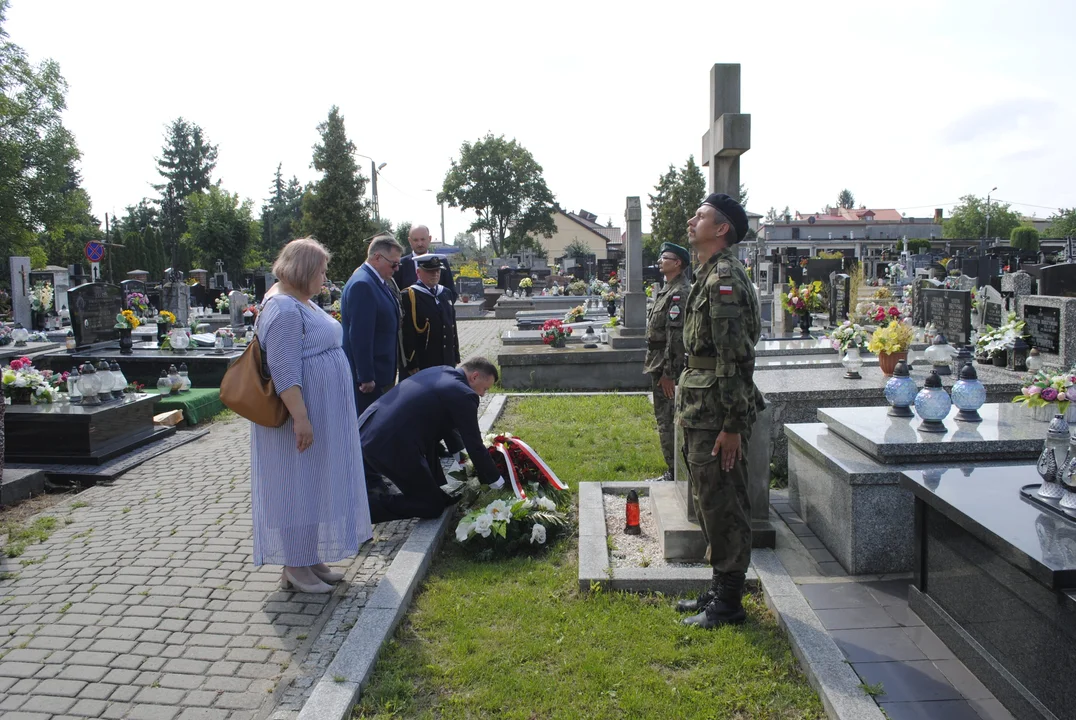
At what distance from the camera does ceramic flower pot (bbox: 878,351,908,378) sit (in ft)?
20.4

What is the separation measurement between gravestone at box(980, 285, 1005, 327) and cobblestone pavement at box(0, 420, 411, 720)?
7.41 metres

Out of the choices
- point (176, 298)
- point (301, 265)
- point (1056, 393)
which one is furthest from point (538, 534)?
point (176, 298)

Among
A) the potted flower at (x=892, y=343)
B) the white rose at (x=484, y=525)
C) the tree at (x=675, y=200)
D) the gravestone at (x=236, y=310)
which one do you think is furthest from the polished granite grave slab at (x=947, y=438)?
the tree at (x=675, y=200)

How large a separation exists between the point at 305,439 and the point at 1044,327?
6251 millimetres

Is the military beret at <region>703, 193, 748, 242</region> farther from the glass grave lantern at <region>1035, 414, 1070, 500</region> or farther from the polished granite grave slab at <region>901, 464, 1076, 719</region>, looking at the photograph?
the glass grave lantern at <region>1035, 414, 1070, 500</region>

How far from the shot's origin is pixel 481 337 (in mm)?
18469

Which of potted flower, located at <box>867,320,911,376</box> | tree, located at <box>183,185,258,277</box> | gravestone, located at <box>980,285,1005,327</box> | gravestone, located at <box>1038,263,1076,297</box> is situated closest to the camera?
potted flower, located at <box>867,320,911,376</box>

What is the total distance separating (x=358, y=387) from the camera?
5.68 metres

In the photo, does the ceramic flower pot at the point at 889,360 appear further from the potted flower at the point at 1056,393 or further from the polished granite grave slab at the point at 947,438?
the potted flower at the point at 1056,393

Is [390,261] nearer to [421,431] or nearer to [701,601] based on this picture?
[421,431]

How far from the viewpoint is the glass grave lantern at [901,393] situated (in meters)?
4.71

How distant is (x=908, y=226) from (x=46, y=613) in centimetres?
9435

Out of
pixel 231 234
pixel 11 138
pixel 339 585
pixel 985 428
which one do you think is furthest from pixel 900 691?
pixel 231 234

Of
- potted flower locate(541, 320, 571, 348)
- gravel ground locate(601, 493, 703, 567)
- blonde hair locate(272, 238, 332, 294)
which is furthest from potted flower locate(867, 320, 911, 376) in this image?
potted flower locate(541, 320, 571, 348)
